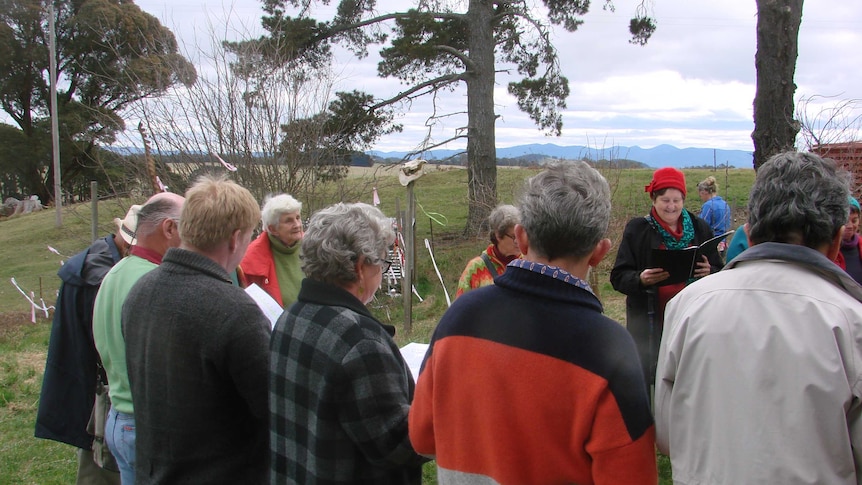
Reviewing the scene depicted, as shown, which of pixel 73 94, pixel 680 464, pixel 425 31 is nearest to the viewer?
pixel 680 464

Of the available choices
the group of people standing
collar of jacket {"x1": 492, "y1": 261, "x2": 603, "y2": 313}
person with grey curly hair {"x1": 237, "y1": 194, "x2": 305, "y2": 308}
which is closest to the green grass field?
collar of jacket {"x1": 492, "y1": 261, "x2": 603, "y2": 313}

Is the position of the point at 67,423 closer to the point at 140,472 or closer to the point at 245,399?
the point at 140,472

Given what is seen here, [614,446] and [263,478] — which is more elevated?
[614,446]

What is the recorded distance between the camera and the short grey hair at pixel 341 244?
5.71 feet

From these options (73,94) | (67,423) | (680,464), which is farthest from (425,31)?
(73,94)

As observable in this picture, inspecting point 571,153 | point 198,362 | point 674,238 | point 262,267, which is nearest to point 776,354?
point 198,362

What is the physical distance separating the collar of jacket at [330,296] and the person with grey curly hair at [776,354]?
80cm

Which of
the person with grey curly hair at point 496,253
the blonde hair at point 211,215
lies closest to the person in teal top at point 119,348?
the blonde hair at point 211,215

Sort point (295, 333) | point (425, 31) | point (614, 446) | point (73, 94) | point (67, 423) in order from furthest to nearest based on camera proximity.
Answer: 1. point (73, 94)
2. point (425, 31)
3. point (67, 423)
4. point (295, 333)
5. point (614, 446)

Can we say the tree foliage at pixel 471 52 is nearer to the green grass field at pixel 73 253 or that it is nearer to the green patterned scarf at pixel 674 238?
the green grass field at pixel 73 253

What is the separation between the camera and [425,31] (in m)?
13.2

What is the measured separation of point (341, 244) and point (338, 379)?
39 centimetres

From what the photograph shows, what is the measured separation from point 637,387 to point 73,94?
34.5 m

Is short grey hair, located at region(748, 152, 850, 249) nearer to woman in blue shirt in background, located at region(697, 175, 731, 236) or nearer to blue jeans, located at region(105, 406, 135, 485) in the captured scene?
blue jeans, located at region(105, 406, 135, 485)
